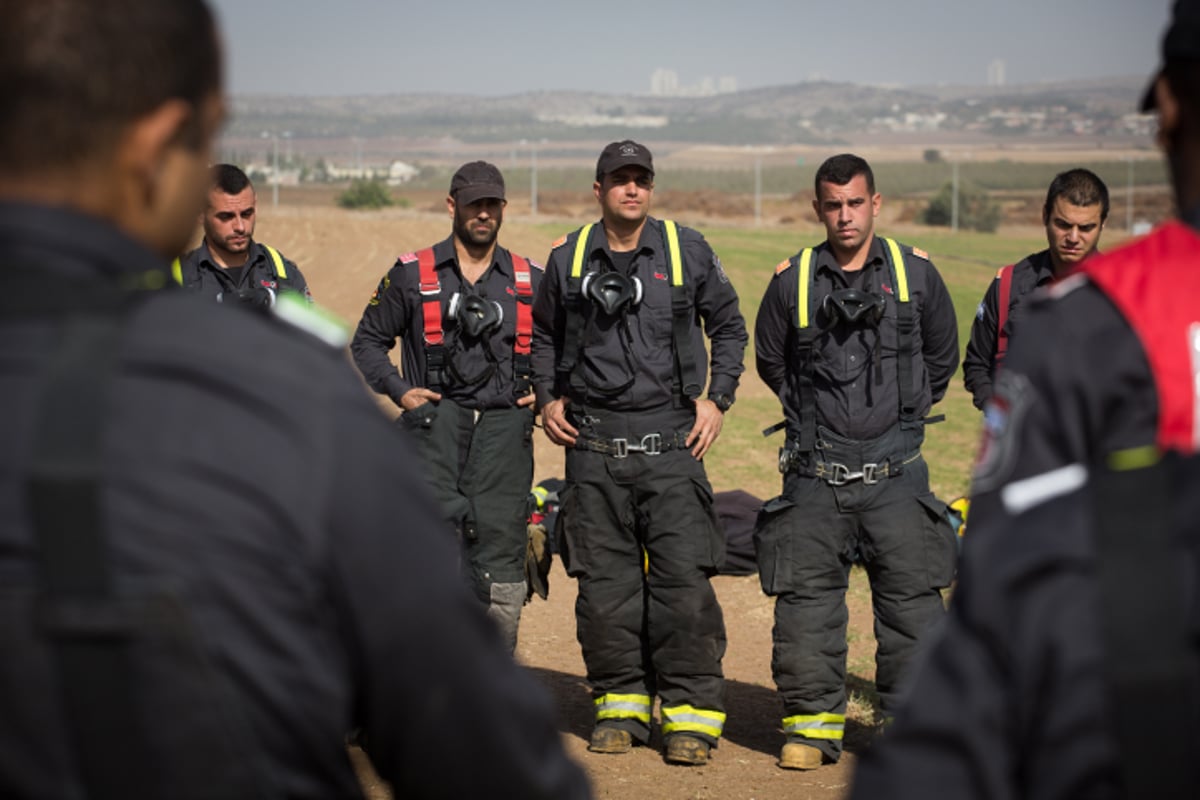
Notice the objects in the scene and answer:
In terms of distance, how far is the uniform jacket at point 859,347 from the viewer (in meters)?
6.68

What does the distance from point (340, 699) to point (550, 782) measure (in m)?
0.30

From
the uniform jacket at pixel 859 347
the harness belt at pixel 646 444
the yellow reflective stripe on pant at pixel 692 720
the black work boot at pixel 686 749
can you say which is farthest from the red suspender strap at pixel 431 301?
the black work boot at pixel 686 749

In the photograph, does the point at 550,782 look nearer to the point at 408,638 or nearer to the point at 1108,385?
the point at 408,638

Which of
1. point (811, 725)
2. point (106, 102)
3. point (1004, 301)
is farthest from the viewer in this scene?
point (1004, 301)

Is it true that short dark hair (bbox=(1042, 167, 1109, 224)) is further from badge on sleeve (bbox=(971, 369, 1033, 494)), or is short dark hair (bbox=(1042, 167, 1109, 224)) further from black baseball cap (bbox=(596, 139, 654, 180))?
badge on sleeve (bbox=(971, 369, 1033, 494))

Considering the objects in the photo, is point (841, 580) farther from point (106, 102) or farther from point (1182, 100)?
point (106, 102)

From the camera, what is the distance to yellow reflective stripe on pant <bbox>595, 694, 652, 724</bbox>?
6992 mm

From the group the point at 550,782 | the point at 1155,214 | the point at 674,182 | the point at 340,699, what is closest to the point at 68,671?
the point at 340,699

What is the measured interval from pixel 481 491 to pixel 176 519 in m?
5.71

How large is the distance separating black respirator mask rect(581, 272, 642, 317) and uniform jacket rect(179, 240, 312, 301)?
1559 millimetres

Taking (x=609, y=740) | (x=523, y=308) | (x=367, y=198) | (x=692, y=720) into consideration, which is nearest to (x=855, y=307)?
(x=523, y=308)

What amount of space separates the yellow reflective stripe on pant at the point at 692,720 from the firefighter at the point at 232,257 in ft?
9.59

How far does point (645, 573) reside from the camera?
23.3 feet

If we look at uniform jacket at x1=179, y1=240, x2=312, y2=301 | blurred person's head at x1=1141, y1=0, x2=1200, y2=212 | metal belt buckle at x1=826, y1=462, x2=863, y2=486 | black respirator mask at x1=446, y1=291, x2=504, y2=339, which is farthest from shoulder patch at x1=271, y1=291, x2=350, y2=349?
uniform jacket at x1=179, y1=240, x2=312, y2=301
